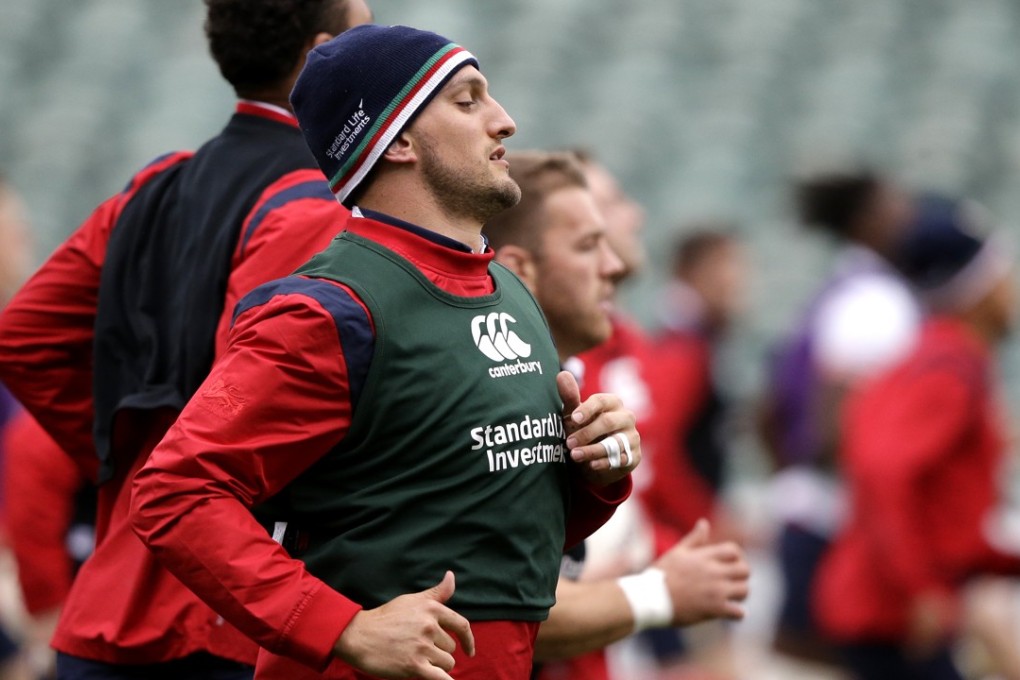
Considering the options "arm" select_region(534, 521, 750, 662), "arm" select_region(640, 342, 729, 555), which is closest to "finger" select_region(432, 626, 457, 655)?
"arm" select_region(534, 521, 750, 662)

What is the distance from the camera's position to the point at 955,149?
1271cm

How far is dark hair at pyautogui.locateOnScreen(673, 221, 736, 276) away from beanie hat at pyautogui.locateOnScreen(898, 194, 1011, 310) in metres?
2.72

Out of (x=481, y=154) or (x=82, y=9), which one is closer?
(x=481, y=154)

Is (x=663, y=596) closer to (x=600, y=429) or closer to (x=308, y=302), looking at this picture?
(x=600, y=429)

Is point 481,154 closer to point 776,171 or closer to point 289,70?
point 289,70

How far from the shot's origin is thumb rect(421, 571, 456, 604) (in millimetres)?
2414

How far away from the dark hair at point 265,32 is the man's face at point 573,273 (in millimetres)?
788

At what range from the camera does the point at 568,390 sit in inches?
107

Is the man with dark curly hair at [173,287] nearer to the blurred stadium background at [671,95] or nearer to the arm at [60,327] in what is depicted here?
the arm at [60,327]

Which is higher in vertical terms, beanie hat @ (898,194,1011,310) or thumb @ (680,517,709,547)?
beanie hat @ (898,194,1011,310)

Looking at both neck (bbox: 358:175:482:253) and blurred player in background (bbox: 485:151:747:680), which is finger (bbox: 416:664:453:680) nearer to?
neck (bbox: 358:175:482:253)

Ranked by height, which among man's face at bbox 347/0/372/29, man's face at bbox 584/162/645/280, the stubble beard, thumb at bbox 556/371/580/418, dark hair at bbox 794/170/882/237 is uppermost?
dark hair at bbox 794/170/882/237

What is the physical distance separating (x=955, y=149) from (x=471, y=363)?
10.8 meters

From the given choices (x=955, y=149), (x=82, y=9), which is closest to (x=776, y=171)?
(x=955, y=149)
